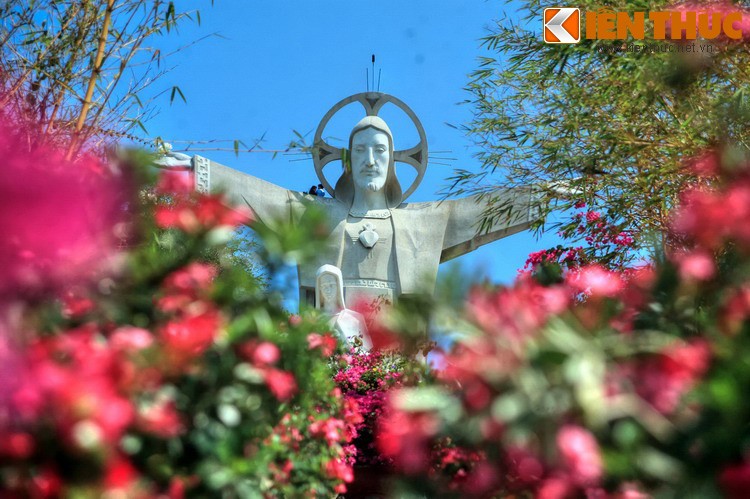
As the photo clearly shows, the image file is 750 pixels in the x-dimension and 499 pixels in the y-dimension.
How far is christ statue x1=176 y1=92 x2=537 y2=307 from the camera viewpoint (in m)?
7.77

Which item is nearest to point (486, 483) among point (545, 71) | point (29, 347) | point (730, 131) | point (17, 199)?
point (29, 347)

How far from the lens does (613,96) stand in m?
5.36

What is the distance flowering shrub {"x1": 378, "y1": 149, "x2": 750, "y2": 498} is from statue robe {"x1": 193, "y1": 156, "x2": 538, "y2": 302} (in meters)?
5.88

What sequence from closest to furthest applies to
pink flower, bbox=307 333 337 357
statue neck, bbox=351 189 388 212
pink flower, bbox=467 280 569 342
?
1. pink flower, bbox=467 280 569 342
2. pink flower, bbox=307 333 337 357
3. statue neck, bbox=351 189 388 212

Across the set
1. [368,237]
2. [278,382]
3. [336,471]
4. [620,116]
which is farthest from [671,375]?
[368,237]

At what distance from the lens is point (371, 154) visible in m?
7.85

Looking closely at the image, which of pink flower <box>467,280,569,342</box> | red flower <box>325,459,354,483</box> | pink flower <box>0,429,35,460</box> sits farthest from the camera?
red flower <box>325,459,354,483</box>

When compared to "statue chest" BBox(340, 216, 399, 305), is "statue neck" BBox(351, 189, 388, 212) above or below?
above

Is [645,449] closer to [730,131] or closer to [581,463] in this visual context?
[581,463]

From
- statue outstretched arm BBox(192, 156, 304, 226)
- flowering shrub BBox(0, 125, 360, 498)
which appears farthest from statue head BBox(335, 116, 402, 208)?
flowering shrub BBox(0, 125, 360, 498)

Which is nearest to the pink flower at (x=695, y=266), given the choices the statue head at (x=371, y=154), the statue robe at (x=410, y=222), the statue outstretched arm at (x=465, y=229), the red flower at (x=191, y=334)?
the red flower at (x=191, y=334)

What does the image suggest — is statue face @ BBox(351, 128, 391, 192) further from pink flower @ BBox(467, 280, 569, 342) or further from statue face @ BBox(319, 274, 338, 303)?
pink flower @ BBox(467, 280, 569, 342)

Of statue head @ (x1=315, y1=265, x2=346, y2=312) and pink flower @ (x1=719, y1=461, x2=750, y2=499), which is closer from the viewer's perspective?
pink flower @ (x1=719, y1=461, x2=750, y2=499)

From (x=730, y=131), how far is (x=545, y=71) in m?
1.36
